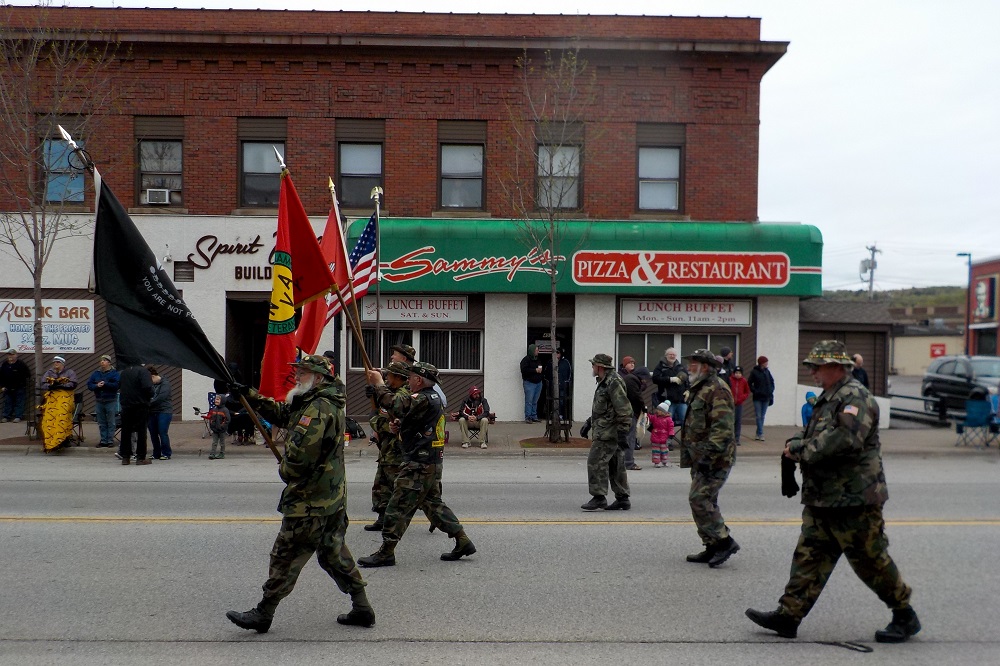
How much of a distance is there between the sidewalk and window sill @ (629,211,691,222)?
16.8ft

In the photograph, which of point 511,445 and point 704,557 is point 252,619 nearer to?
point 704,557

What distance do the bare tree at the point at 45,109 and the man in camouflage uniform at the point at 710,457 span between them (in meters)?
13.5

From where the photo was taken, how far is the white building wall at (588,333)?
19.4m

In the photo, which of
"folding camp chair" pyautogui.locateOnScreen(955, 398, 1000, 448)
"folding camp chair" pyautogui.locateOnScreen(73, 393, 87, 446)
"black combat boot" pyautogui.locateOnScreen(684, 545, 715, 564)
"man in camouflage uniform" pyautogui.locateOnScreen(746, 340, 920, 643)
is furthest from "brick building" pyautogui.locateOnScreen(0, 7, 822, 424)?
"man in camouflage uniform" pyautogui.locateOnScreen(746, 340, 920, 643)

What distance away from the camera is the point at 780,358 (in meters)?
19.4

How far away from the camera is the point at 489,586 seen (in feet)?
21.8

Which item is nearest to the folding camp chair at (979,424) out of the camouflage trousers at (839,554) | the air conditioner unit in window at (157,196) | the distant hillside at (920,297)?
the camouflage trousers at (839,554)

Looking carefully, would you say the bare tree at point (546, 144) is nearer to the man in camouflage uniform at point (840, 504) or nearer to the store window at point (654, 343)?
the store window at point (654, 343)

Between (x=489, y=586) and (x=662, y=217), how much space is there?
14.4 metres

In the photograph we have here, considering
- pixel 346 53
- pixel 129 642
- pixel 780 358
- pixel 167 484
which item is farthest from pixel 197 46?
pixel 129 642

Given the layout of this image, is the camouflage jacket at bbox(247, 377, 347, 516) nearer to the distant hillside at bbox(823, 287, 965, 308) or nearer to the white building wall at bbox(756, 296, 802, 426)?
the white building wall at bbox(756, 296, 802, 426)

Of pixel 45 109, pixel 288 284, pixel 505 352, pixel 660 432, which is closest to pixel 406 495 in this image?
pixel 288 284

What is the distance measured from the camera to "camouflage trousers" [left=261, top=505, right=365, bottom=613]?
5.32 m

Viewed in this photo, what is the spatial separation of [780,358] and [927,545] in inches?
460
